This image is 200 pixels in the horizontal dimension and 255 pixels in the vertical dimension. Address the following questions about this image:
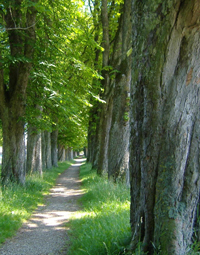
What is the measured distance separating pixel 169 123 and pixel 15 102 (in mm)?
8021

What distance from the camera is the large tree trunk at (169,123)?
3076 millimetres

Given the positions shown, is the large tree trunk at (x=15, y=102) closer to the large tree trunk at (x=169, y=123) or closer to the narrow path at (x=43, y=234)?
the narrow path at (x=43, y=234)

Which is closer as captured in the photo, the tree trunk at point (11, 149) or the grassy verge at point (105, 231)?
the grassy verge at point (105, 231)

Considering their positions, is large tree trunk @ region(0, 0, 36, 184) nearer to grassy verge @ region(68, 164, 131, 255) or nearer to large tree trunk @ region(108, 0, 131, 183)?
large tree trunk @ region(108, 0, 131, 183)

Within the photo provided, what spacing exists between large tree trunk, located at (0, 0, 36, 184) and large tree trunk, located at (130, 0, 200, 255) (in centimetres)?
741

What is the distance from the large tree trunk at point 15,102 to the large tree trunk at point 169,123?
24.3 feet

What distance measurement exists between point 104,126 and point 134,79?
11530 millimetres

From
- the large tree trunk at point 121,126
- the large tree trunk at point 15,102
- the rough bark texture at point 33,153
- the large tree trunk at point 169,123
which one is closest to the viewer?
the large tree trunk at point 169,123

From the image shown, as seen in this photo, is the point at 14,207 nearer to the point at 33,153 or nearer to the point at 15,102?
the point at 15,102

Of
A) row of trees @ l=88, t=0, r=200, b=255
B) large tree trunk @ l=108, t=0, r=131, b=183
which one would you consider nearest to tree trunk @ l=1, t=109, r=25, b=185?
large tree trunk @ l=108, t=0, r=131, b=183

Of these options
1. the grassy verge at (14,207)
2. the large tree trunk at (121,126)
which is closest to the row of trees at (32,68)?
the grassy verge at (14,207)

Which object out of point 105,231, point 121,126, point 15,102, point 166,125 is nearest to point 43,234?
point 105,231

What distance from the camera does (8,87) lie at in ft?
36.2

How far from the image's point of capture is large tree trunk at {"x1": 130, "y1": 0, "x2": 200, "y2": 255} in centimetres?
308
